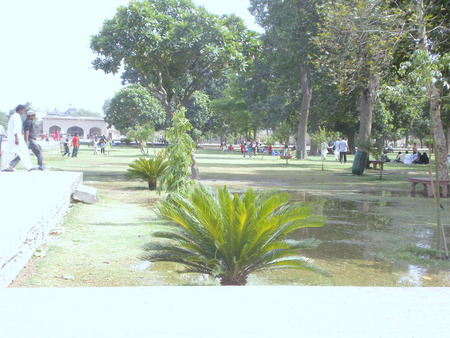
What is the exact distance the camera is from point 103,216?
9328 millimetres

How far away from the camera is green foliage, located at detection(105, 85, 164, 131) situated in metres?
61.3

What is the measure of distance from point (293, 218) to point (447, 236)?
4308mm

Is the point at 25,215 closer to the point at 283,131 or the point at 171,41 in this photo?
the point at 171,41

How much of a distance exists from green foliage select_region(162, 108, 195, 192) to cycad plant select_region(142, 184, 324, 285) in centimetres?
422

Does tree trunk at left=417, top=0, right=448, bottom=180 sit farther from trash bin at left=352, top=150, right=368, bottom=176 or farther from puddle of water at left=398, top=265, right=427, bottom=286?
trash bin at left=352, top=150, right=368, bottom=176

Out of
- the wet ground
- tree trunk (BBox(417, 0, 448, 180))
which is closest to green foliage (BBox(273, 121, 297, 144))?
tree trunk (BBox(417, 0, 448, 180))

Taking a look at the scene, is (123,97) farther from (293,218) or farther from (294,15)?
(293,218)

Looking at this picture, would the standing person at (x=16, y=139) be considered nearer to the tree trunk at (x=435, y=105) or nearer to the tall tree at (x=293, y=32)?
the tree trunk at (x=435, y=105)
